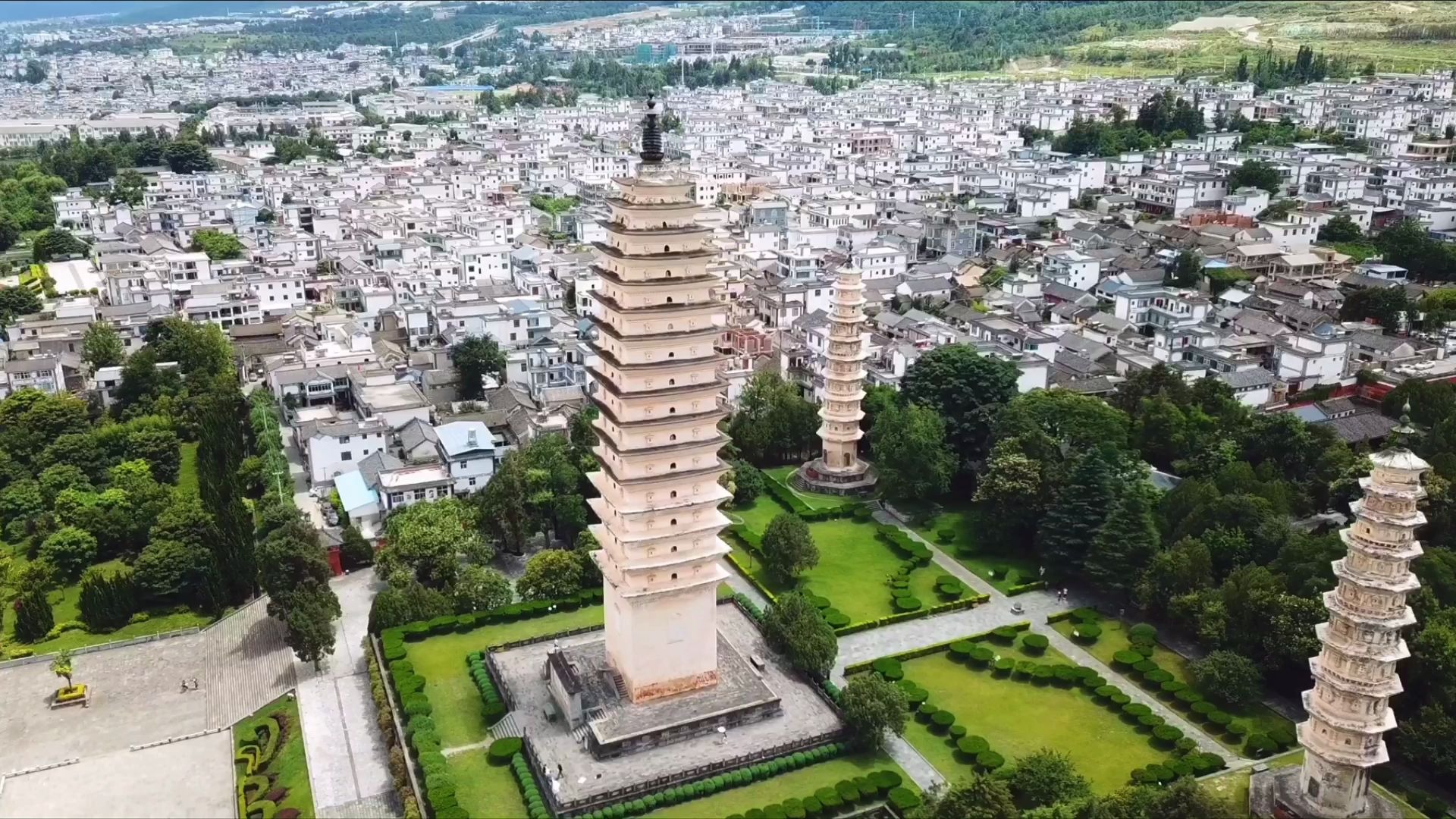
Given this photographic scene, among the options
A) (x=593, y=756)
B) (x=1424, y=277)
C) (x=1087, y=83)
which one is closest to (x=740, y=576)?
(x=593, y=756)

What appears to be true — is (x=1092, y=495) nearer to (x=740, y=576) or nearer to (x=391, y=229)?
(x=740, y=576)

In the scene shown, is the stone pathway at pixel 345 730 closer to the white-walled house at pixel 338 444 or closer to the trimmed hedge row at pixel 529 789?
the trimmed hedge row at pixel 529 789

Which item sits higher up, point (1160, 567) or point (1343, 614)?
point (1343, 614)

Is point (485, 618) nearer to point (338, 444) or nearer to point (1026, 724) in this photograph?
point (338, 444)

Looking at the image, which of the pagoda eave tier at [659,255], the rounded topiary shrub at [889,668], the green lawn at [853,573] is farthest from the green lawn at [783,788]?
the pagoda eave tier at [659,255]

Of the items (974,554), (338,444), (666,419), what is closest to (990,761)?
(666,419)

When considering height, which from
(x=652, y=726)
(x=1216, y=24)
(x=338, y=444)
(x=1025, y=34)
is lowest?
(x=652, y=726)
